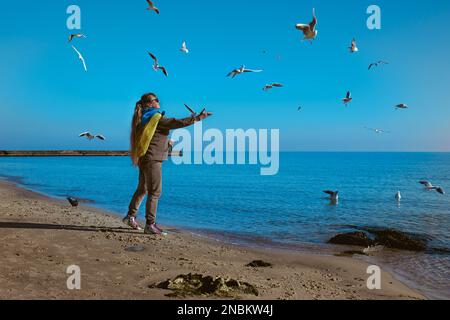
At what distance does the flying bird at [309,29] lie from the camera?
10.1 m

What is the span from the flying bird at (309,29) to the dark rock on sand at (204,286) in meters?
6.97

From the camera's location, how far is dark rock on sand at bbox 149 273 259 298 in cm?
522

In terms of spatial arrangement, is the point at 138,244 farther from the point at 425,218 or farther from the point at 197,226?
the point at 425,218

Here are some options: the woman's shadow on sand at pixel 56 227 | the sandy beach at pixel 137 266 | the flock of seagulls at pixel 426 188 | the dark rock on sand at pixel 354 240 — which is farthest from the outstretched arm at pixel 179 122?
the flock of seagulls at pixel 426 188

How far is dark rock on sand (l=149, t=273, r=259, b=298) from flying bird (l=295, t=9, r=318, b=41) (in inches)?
274

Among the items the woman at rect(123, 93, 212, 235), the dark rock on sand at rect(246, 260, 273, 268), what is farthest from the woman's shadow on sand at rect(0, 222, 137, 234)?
the dark rock on sand at rect(246, 260, 273, 268)

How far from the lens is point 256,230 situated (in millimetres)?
14633

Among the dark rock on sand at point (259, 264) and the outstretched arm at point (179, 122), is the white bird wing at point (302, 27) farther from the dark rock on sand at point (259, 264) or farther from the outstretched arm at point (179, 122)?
the dark rock on sand at point (259, 264)

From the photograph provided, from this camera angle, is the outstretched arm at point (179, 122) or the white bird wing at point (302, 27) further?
the white bird wing at point (302, 27)

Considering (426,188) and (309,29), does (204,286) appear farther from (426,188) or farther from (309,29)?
(426,188)

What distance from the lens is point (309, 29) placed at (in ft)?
33.7

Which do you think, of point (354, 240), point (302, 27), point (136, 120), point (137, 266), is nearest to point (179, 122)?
point (136, 120)

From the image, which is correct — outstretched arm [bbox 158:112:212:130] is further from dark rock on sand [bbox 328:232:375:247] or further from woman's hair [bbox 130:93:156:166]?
dark rock on sand [bbox 328:232:375:247]

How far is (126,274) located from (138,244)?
6.58ft
